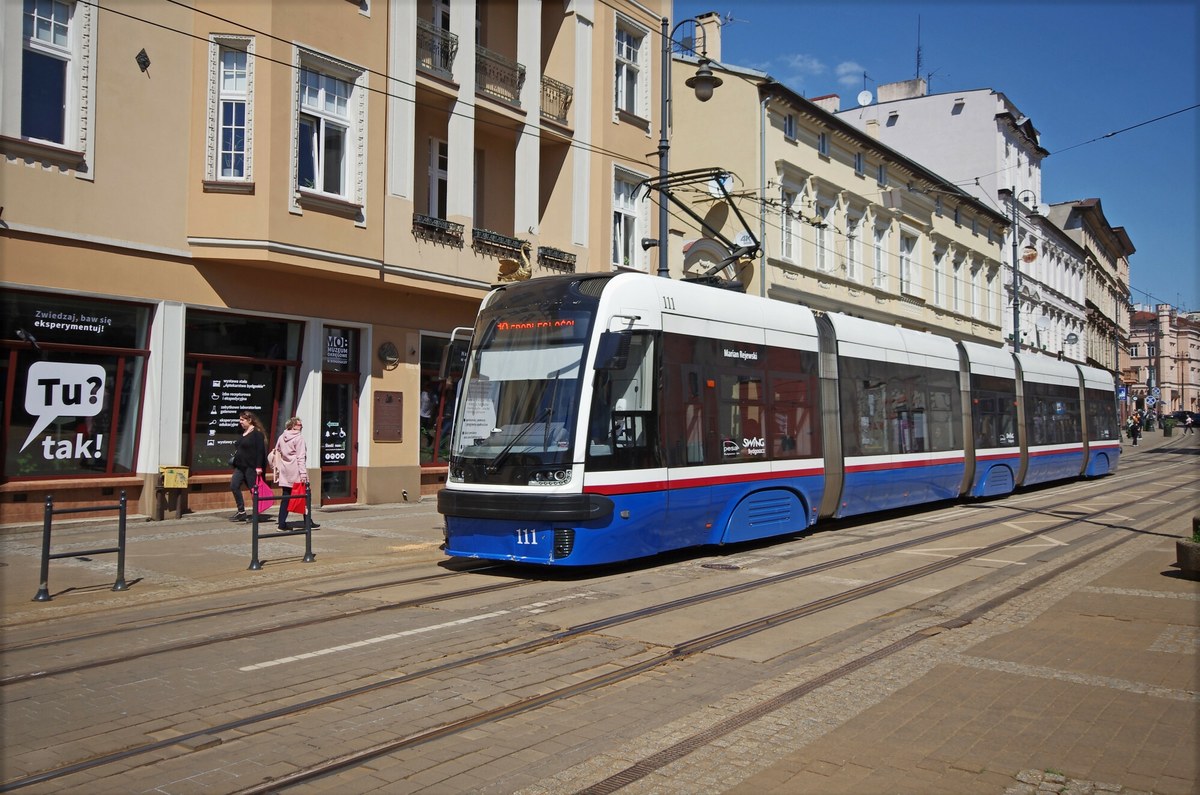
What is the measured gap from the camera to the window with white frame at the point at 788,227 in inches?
1205

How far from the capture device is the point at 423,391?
20141mm

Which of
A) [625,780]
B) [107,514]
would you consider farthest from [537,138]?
[625,780]

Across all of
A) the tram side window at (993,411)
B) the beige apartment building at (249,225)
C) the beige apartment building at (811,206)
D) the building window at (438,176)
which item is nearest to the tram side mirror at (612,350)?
the beige apartment building at (249,225)

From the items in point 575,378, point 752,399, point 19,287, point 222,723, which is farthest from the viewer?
point 19,287

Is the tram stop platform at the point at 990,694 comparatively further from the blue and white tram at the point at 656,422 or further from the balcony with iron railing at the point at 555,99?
the balcony with iron railing at the point at 555,99

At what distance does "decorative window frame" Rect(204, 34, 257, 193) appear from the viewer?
52.2 ft

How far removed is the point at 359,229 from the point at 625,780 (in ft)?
47.0

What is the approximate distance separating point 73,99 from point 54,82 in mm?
319

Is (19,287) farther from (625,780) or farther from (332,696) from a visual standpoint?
(625,780)

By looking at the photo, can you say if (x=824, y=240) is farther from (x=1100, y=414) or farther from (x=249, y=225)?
(x=249, y=225)

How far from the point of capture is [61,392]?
14.4 meters

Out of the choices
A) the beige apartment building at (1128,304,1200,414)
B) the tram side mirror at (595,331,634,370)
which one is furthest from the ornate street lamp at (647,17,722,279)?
the beige apartment building at (1128,304,1200,414)

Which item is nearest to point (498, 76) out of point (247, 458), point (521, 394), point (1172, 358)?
point (247, 458)

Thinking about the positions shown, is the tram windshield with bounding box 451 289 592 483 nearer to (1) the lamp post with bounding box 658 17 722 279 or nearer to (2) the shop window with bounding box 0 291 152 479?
(1) the lamp post with bounding box 658 17 722 279
